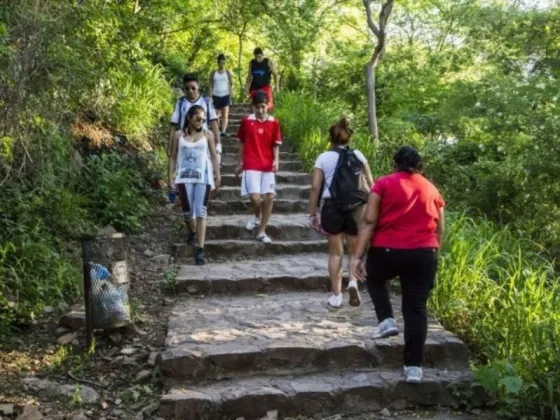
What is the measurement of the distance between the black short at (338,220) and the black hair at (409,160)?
3.13 ft

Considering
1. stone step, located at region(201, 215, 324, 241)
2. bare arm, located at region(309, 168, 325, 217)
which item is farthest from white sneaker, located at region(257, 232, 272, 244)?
bare arm, located at region(309, 168, 325, 217)

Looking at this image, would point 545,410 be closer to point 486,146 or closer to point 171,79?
point 486,146

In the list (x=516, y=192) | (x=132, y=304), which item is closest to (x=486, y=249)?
(x=132, y=304)

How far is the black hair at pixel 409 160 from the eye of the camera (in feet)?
12.4

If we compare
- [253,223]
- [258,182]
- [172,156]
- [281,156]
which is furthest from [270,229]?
[281,156]

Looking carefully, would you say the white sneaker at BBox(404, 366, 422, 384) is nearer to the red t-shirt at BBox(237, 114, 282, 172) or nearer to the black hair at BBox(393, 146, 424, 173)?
the black hair at BBox(393, 146, 424, 173)

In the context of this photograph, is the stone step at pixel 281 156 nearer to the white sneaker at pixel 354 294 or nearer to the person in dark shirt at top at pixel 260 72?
the person in dark shirt at top at pixel 260 72

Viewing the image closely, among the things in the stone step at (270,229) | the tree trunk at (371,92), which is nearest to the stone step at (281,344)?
the stone step at (270,229)

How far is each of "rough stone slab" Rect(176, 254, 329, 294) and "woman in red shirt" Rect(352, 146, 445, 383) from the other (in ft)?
5.56

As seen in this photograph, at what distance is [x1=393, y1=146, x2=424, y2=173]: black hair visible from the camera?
12.4ft

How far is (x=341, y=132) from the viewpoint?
15.7 feet

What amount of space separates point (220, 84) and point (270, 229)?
4242 millimetres

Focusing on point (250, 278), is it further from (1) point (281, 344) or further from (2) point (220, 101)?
(2) point (220, 101)

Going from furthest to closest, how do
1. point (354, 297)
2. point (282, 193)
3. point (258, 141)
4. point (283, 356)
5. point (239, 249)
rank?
point (282, 193)
point (239, 249)
point (258, 141)
point (354, 297)
point (283, 356)
